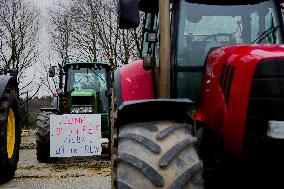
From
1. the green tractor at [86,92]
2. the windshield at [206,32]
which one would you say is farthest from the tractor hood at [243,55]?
the green tractor at [86,92]

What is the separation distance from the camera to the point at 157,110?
3139mm

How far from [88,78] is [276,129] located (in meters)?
11.9

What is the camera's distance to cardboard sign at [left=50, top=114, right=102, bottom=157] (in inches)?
425

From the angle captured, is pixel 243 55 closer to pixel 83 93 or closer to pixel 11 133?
pixel 11 133

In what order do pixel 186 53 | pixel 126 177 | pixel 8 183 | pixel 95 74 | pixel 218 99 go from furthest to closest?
pixel 95 74 < pixel 8 183 < pixel 186 53 < pixel 218 99 < pixel 126 177

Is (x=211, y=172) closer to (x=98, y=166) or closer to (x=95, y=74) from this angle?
(x=98, y=166)

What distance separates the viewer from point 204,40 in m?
3.99

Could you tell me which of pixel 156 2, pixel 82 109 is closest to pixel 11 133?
pixel 156 2

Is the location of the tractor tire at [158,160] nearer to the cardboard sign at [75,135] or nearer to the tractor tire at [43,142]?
the cardboard sign at [75,135]

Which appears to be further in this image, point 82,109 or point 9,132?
point 82,109

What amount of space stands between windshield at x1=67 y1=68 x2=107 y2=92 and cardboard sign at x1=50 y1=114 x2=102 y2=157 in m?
3.32

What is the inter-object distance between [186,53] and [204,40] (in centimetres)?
17

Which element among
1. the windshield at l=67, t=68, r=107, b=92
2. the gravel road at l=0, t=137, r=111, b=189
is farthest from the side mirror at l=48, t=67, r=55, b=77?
the gravel road at l=0, t=137, r=111, b=189

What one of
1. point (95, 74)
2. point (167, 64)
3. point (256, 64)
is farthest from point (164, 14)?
point (95, 74)
